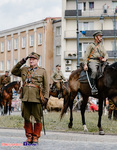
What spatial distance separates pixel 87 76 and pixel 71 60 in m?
45.1

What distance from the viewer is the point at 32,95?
27.6ft

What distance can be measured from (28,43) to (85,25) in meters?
10.8

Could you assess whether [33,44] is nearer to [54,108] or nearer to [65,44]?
[65,44]

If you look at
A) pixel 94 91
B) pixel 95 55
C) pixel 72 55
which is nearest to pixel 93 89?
pixel 94 91

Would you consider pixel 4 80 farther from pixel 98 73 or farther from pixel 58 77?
pixel 98 73

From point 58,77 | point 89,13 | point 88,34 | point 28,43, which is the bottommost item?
point 58,77

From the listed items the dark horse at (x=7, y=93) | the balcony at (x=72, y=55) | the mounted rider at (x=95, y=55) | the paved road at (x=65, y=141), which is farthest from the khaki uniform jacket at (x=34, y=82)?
the balcony at (x=72, y=55)

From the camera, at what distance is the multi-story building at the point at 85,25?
5656 centimetres

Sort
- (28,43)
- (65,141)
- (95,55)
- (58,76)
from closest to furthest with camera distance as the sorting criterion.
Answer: (65,141), (95,55), (58,76), (28,43)

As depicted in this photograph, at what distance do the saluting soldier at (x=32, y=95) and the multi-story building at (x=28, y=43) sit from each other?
48.6m

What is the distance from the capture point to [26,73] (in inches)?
341

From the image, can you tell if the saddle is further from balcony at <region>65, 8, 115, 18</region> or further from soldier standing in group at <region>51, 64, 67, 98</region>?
balcony at <region>65, 8, 115, 18</region>

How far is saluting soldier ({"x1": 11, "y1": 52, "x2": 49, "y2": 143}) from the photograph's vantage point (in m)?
8.45

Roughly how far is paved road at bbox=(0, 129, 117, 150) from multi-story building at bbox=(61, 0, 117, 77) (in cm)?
4596
